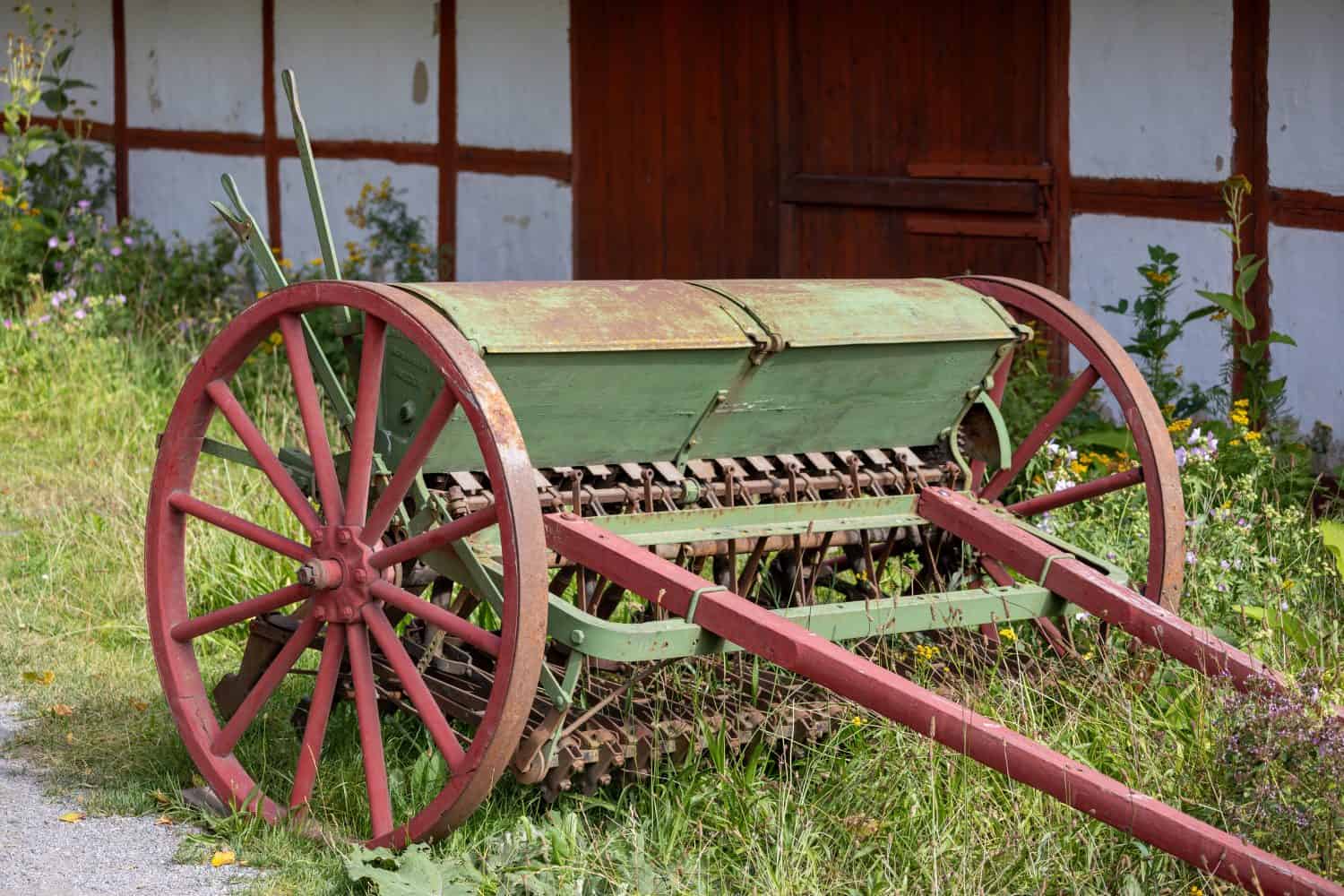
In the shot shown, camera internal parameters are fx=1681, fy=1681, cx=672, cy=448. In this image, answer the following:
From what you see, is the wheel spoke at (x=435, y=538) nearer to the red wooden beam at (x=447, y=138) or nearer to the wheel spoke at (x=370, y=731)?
the wheel spoke at (x=370, y=731)

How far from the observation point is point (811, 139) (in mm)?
7262

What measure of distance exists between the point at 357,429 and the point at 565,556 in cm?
48

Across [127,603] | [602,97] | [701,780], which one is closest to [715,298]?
[701,780]

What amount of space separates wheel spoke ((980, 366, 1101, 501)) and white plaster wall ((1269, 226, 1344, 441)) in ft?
5.45

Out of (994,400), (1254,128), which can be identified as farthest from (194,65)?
(994,400)

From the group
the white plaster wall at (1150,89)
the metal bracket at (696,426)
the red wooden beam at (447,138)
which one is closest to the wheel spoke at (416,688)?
the metal bracket at (696,426)

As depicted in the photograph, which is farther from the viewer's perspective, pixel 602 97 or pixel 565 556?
pixel 602 97

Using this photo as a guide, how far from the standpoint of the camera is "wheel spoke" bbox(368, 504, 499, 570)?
2980 mm

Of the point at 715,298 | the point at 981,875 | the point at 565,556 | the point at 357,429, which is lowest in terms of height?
the point at 981,875

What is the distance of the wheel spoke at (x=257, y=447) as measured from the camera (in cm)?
339

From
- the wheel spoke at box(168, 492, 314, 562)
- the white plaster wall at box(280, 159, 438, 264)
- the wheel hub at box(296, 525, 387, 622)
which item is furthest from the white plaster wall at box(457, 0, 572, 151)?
the wheel hub at box(296, 525, 387, 622)

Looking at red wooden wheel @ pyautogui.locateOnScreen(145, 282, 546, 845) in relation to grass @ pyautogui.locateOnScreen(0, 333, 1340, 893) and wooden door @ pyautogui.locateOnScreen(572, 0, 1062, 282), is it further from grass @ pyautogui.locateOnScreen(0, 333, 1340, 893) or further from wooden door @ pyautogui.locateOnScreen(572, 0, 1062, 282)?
wooden door @ pyautogui.locateOnScreen(572, 0, 1062, 282)

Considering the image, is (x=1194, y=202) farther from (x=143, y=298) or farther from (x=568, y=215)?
(x=143, y=298)

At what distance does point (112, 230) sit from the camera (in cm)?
954
